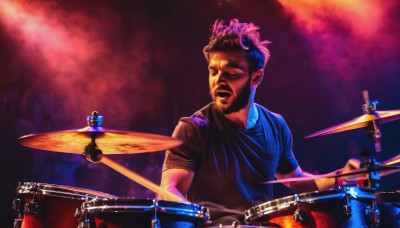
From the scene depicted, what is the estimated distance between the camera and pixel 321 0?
5.20 meters

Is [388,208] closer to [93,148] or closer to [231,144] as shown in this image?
[231,144]

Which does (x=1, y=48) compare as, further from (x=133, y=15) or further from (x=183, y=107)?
(x=183, y=107)

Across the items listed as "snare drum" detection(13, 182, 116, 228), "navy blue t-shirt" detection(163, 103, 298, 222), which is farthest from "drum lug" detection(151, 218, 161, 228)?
"navy blue t-shirt" detection(163, 103, 298, 222)

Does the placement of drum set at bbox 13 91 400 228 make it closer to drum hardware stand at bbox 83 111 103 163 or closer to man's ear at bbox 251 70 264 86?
drum hardware stand at bbox 83 111 103 163

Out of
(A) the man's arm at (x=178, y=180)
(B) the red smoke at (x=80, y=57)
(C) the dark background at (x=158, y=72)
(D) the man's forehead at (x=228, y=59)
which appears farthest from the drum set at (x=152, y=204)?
(B) the red smoke at (x=80, y=57)

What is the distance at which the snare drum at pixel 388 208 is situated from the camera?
2.69 metres

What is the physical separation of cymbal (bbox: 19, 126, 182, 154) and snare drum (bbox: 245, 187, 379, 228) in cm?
59

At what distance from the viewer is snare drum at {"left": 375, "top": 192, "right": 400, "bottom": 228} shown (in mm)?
2691

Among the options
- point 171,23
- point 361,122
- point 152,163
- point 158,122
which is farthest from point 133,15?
point 361,122

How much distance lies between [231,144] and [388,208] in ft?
3.10

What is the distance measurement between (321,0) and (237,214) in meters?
3.20

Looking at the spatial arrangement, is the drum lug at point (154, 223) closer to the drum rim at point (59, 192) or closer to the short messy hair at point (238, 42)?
the drum rim at point (59, 192)

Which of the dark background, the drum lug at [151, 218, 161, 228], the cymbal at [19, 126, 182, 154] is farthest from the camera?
the dark background

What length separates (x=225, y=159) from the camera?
2.91 meters
